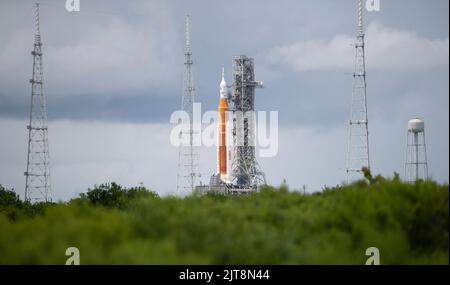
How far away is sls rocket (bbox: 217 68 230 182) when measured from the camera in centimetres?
8862

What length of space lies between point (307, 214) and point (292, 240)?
74.6 inches

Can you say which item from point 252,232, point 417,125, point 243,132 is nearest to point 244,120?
point 243,132

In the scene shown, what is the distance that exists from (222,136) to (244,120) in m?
7.97

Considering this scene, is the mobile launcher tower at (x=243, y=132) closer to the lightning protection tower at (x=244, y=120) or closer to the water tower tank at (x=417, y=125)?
the lightning protection tower at (x=244, y=120)

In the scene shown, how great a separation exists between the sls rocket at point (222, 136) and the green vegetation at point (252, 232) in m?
67.2

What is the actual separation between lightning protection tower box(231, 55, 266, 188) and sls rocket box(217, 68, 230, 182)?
5.19m

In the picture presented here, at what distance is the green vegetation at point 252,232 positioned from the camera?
15414 millimetres

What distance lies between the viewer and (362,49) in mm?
50250

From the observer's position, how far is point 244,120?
81.9 m
